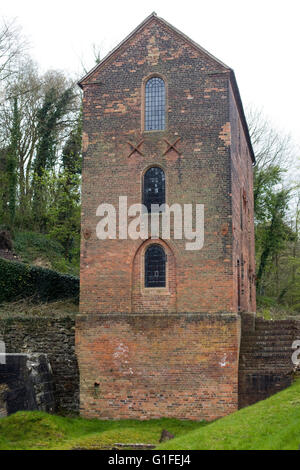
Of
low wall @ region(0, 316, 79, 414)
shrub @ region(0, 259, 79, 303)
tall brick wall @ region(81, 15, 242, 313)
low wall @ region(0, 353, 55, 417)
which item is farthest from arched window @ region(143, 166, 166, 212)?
shrub @ region(0, 259, 79, 303)

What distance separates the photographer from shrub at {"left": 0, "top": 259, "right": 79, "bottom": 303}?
21.0 m

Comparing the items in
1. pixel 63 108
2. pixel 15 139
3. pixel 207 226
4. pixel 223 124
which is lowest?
pixel 207 226

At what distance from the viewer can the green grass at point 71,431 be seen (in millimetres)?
12305

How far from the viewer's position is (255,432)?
420 inches

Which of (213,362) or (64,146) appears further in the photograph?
(64,146)

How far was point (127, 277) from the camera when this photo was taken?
16.6 metres

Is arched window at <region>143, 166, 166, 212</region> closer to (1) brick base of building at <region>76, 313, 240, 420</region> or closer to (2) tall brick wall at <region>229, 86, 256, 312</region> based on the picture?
(2) tall brick wall at <region>229, 86, 256, 312</region>

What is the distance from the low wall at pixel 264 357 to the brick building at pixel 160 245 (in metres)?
0.44

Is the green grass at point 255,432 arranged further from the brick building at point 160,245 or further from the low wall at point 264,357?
the brick building at point 160,245

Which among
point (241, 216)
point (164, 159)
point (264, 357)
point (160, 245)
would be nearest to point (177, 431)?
point (264, 357)
